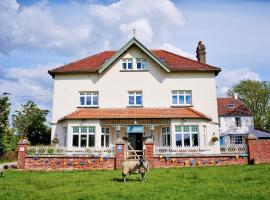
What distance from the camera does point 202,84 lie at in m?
29.2

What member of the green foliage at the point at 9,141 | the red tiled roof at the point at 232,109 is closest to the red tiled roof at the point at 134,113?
the green foliage at the point at 9,141

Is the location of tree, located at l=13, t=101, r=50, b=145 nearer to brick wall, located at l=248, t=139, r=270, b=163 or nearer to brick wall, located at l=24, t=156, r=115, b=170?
brick wall, located at l=24, t=156, r=115, b=170

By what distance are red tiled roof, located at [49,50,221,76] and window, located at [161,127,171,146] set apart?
5.75 metres

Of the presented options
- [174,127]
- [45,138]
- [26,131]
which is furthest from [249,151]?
[26,131]

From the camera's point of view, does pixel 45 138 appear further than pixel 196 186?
Yes

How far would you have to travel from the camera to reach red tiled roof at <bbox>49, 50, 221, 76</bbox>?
29.0 meters

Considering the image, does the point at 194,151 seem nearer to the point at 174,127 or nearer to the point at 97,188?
the point at 174,127

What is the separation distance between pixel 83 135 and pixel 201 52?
16.2m

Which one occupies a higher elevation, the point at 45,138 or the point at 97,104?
the point at 97,104

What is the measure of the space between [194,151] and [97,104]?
34.4 feet

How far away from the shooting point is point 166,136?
89.2 feet

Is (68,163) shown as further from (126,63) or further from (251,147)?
(251,147)

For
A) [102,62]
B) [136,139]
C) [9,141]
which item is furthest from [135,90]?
→ [9,141]

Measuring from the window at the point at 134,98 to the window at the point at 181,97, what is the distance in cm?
325
